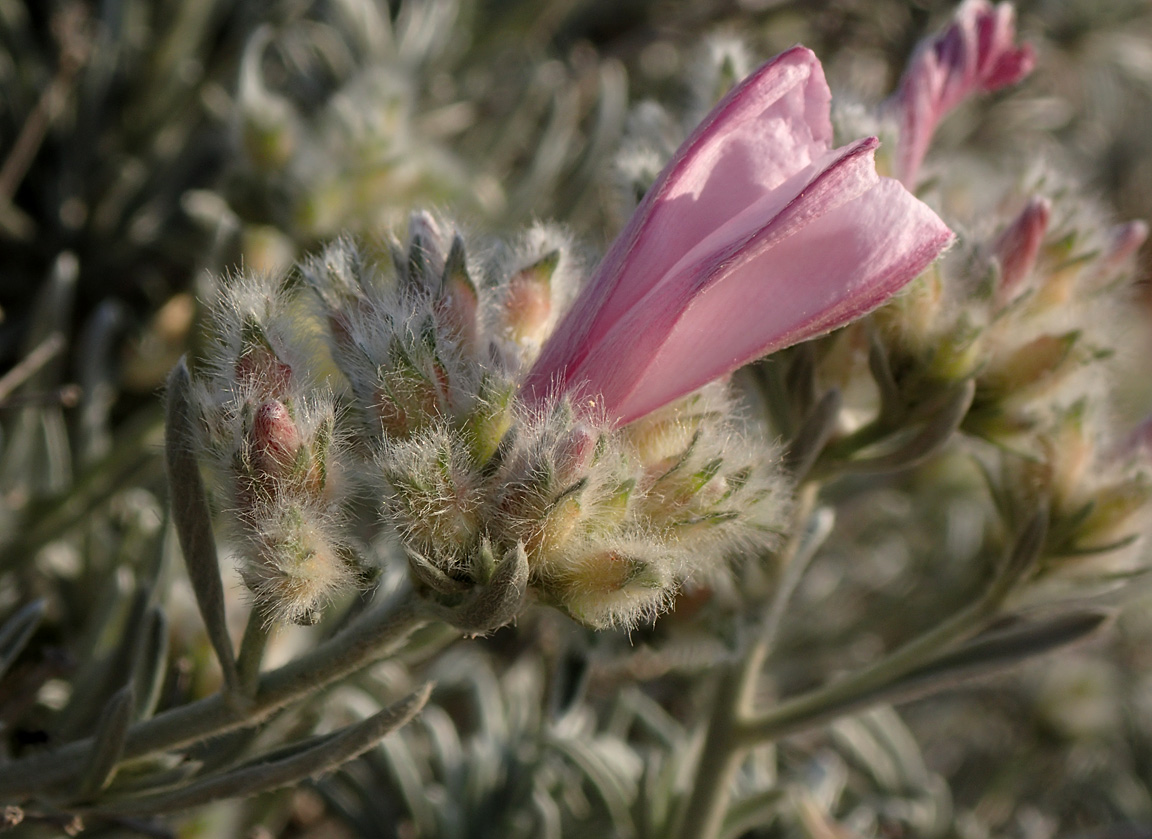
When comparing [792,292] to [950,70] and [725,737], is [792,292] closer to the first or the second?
[950,70]

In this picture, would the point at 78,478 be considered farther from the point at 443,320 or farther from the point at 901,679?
the point at 901,679

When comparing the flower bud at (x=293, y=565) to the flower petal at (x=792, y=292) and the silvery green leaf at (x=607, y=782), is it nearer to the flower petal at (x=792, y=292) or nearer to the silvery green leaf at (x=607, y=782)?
the flower petal at (x=792, y=292)

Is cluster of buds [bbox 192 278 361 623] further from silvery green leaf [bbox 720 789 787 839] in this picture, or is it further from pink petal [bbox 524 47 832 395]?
silvery green leaf [bbox 720 789 787 839]

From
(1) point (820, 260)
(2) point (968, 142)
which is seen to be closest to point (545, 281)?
(1) point (820, 260)

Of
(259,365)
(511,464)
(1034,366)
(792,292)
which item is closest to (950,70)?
(1034,366)

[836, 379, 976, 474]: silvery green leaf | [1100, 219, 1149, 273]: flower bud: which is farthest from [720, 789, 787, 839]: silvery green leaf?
[1100, 219, 1149, 273]: flower bud

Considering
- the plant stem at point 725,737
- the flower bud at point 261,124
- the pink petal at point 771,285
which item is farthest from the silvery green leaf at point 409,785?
the flower bud at point 261,124
